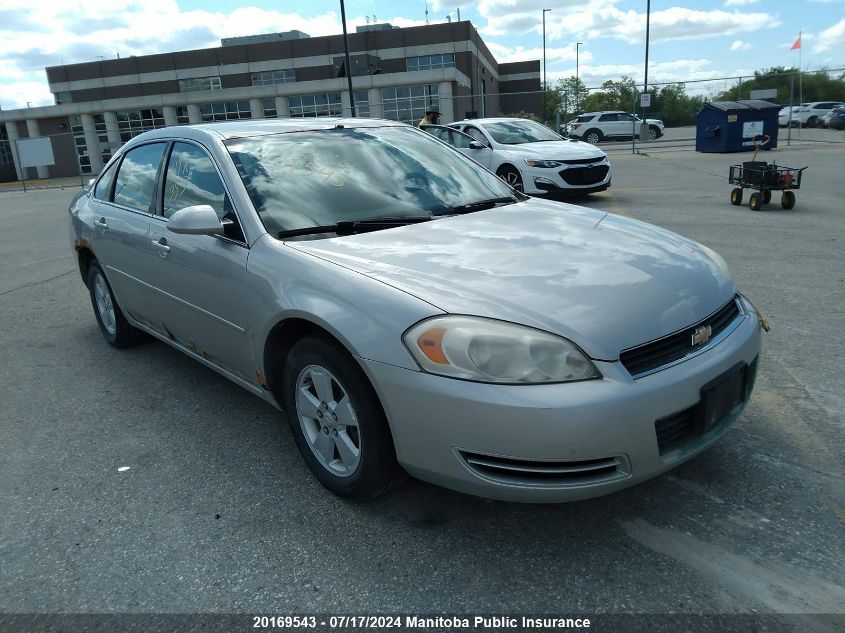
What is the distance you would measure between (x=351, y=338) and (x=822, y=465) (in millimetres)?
2139

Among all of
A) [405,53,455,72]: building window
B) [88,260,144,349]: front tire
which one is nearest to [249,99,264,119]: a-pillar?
[405,53,455,72]: building window

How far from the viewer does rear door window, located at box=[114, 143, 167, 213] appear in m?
4.17

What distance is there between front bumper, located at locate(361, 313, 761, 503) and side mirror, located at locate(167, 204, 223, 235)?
1169 millimetres

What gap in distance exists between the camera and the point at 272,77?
60531 mm

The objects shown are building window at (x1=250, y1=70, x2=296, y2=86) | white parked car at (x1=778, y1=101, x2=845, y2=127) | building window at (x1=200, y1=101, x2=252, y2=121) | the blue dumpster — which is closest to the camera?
the blue dumpster

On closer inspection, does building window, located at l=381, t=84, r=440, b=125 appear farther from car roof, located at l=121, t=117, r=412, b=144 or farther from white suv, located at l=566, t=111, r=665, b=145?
car roof, located at l=121, t=117, r=412, b=144

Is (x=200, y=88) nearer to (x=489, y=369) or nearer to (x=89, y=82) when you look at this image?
(x=89, y=82)

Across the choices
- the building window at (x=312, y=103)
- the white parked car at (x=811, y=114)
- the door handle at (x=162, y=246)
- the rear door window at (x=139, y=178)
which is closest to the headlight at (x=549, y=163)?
the rear door window at (x=139, y=178)

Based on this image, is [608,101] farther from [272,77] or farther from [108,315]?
[108,315]

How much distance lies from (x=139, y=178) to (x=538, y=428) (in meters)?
3.33

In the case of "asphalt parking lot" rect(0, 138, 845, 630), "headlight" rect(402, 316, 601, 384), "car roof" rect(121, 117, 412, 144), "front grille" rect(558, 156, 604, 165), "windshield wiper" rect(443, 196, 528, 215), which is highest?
"car roof" rect(121, 117, 412, 144)

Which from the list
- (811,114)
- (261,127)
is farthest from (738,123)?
(261,127)

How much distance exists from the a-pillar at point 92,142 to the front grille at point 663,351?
169 feet

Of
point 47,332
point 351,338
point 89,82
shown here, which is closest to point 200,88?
point 89,82
